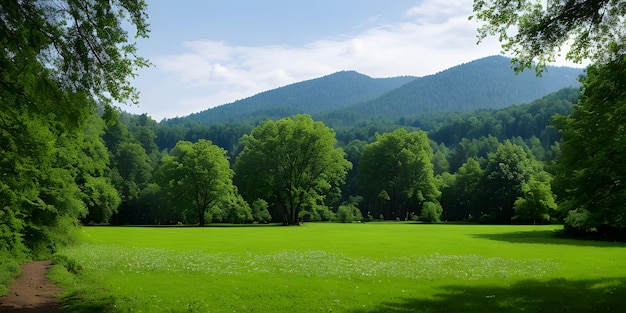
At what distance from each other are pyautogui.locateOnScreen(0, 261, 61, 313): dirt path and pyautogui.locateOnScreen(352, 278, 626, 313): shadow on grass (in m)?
11.0

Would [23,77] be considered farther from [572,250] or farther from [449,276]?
[572,250]

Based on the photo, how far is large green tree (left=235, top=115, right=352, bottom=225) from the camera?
84.4 metres

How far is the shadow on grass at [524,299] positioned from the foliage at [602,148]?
21.7 ft

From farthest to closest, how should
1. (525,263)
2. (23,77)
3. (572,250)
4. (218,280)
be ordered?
(572,250), (525,263), (218,280), (23,77)

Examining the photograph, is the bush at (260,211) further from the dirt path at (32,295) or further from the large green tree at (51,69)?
the large green tree at (51,69)

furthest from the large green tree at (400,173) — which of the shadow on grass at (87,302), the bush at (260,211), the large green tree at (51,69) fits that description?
the large green tree at (51,69)

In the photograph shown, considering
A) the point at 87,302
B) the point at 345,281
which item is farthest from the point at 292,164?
the point at 87,302

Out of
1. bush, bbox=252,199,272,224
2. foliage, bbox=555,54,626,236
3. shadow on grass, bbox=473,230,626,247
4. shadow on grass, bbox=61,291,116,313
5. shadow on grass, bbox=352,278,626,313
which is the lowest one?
shadow on grass, bbox=473,230,626,247

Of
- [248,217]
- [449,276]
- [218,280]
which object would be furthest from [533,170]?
[218,280]

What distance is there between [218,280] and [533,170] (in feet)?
313

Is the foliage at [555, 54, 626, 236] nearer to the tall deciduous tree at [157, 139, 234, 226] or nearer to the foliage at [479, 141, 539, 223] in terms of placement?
the tall deciduous tree at [157, 139, 234, 226]

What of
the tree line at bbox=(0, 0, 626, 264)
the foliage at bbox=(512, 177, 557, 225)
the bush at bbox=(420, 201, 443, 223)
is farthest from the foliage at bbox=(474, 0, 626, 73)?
the bush at bbox=(420, 201, 443, 223)

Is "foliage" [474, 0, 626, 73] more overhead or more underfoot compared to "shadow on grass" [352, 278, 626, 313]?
more overhead

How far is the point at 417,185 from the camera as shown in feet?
351
